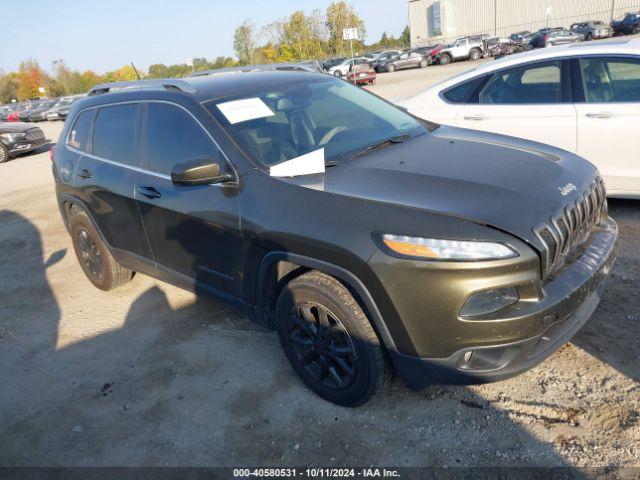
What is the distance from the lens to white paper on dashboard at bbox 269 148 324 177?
2848 millimetres

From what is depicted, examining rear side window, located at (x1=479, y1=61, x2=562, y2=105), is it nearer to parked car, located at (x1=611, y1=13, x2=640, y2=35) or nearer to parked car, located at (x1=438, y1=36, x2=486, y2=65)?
parked car, located at (x1=438, y1=36, x2=486, y2=65)

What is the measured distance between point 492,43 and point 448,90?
37.0 meters

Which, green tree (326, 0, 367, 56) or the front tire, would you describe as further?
green tree (326, 0, 367, 56)

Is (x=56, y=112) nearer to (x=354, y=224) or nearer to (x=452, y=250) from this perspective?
(x=354, y=224)

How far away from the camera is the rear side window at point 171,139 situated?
10.5 feet

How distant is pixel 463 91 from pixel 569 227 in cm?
337

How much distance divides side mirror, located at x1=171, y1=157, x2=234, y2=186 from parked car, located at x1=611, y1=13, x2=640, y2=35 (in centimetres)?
4415

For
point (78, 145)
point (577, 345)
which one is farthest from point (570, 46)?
point (78, 145)

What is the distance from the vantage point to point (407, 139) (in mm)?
3418

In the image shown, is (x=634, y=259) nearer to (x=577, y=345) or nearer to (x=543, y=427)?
(x=577, y=345)

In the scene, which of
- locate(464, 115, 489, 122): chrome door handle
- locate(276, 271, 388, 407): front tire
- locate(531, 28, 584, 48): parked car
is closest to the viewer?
locate(276, 271, 388, 407): front tire

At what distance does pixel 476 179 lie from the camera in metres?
2.62

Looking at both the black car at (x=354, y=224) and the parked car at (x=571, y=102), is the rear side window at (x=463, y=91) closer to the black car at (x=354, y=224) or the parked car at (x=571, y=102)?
the parked car at (x=571, y=102)

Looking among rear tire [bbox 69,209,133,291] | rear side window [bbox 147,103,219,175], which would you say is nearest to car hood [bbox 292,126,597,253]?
rear side window [bbox 147,103,219,175]
